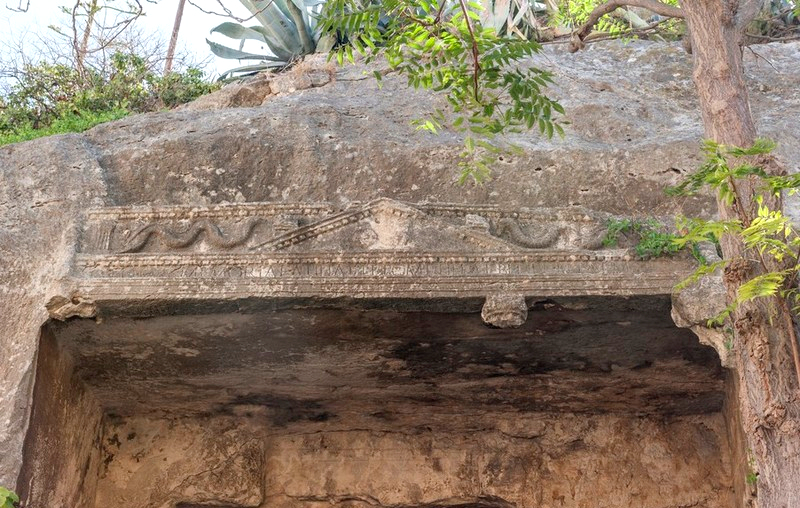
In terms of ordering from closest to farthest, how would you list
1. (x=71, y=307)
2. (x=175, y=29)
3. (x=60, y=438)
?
1. (x=71, y=307)
2. (x=60, y=438)
3. (x=175, y=29)

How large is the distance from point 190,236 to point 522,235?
76.3 inches

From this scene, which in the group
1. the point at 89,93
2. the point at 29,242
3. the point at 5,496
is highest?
the point at 89,93

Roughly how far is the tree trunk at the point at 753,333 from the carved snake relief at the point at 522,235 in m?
1.29

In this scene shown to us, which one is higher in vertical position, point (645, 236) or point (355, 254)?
point (645, 236)

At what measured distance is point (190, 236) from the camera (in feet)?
19.0

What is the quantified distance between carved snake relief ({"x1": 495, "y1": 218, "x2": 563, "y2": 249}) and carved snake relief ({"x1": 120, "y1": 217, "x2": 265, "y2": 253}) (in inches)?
56.1

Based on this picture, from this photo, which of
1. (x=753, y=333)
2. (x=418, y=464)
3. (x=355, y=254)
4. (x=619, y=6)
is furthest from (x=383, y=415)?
(x=753, y=333)

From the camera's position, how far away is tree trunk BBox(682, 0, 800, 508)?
3906mm

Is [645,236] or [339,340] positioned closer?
[645,236]

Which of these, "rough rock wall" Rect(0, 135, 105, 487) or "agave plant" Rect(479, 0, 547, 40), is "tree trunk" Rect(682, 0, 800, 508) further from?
"agave plant" Rect(479, 0, 547, 40)

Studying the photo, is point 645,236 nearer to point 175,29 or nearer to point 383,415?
point 383,415

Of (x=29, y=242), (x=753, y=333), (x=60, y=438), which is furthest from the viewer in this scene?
(x=60, y=438)

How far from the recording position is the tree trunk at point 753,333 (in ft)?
12.8

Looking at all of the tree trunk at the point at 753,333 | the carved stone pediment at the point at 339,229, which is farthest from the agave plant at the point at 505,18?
the tree trunk at the point at 753,333
